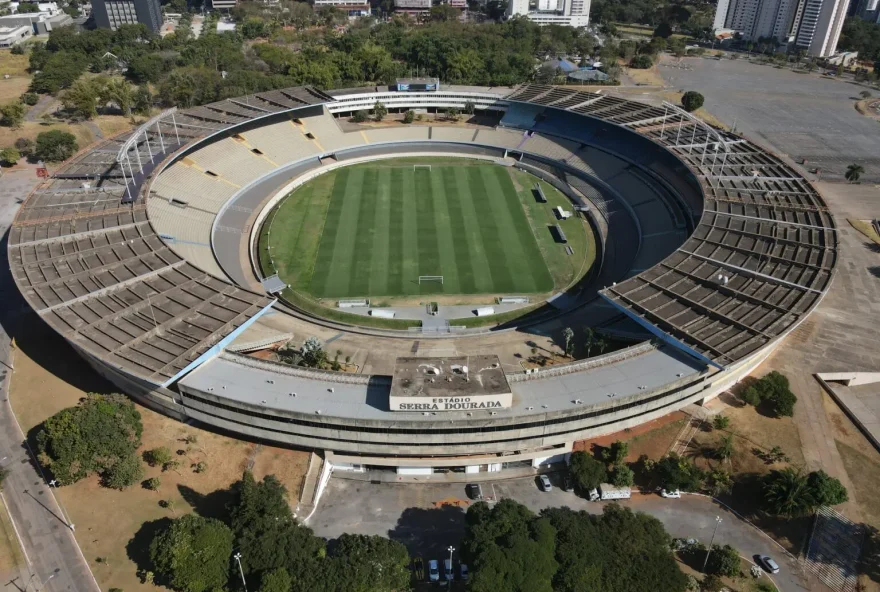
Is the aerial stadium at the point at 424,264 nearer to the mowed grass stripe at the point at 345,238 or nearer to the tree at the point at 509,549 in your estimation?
the mowed grass stripe at the point at 345,238

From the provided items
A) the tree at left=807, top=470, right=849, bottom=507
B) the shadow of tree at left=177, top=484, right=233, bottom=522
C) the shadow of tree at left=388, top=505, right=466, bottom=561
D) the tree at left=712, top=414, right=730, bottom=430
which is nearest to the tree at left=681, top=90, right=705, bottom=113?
the tree at left=712, top=414, right=730, bottom=430

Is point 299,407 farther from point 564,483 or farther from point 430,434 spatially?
point 564,483

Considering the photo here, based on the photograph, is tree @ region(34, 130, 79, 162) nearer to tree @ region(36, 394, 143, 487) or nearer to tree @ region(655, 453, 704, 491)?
tree @ region(36, 394, 143, 487)

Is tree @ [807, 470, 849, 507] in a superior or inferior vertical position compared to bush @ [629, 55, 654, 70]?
inferior

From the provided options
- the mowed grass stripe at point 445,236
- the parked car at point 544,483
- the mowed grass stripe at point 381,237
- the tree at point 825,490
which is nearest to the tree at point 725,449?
the tree at point 825,490

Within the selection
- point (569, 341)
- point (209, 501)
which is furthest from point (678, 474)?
point (209, 501)

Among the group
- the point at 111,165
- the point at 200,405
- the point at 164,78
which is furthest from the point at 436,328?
the point at 164,78
